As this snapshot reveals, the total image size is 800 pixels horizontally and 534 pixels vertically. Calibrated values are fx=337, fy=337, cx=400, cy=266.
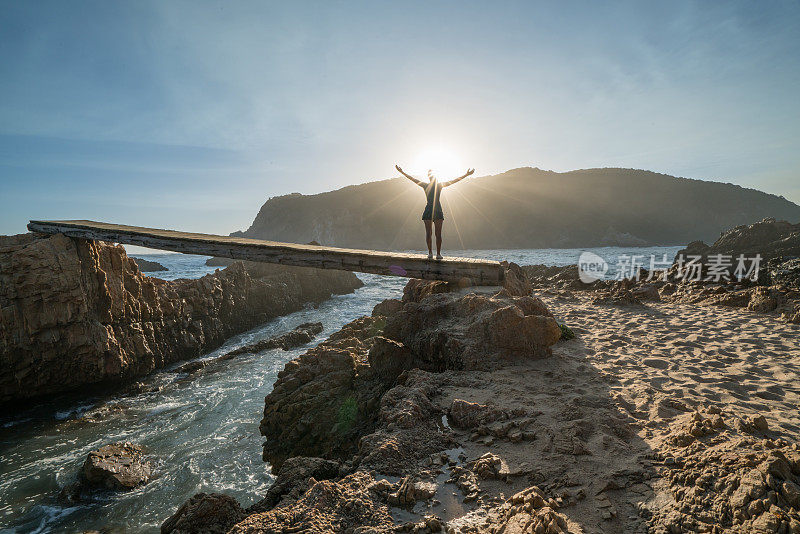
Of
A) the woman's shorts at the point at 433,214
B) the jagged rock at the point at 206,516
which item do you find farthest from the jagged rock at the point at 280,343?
the jagged rock at the point at 206,516

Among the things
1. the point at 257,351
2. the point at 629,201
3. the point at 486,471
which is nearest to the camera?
the point at 486,471

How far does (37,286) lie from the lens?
1014 cm

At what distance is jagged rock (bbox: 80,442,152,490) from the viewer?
21.7 ft

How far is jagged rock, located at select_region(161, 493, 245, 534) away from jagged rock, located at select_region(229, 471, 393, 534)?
2.79ft

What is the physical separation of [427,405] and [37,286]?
1282cm

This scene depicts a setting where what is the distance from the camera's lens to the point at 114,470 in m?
6.75

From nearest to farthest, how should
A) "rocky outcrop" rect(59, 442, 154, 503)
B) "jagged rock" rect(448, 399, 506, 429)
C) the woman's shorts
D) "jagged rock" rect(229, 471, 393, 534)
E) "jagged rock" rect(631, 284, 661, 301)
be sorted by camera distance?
"jagged rock" rect(229, 471, 393, 534) < "jagged rock" rect(448, 399, 506, 429) < "rocky outcrop" rect(59, 442, 154, 503) < the woman's shorts < "jagged rock" rect(631, 284, 661, 301)

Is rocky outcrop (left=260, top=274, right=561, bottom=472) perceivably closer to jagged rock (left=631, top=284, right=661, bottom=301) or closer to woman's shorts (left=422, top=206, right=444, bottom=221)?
woman's shorts (left=422, top=206, right=444, bottom=221)

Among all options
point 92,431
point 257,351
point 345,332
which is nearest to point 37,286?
point 92,431

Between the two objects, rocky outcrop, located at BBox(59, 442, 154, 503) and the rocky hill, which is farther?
the rocky hill

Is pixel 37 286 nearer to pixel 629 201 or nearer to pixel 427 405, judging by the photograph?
pixel 427 405

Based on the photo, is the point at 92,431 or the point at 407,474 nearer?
the point at 407,474

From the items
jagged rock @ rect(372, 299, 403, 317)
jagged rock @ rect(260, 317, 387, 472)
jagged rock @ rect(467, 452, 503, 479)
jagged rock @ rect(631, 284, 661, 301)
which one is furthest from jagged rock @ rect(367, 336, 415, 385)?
jagged rock @ rect(631, 284, 661, 301)

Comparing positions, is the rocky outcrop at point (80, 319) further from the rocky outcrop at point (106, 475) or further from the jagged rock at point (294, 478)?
the jagged rock at point (294, 478)
